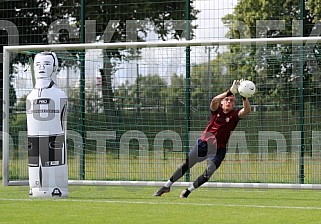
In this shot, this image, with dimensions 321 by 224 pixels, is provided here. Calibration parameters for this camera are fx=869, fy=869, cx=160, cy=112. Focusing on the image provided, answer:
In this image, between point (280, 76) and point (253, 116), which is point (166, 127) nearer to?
point (253, 116)

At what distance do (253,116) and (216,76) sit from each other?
222 centimetres

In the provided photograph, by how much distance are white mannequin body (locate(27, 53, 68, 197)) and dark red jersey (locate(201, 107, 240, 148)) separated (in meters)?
2.27

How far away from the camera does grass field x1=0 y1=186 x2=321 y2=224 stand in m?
10.3

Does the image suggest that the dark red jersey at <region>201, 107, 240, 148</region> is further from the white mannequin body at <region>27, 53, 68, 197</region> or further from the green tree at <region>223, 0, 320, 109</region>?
the green tree at <region>223, 0, 320, 109</region>

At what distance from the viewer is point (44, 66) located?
1312cm

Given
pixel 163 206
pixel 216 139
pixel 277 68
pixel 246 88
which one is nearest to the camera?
pixel 163 206

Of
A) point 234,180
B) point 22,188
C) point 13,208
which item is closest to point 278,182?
point 234,180

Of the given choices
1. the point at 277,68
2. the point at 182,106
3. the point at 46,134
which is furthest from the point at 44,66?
the point at 277,68

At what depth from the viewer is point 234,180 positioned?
16266mm

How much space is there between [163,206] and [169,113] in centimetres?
632

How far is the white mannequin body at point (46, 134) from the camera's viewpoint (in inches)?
514

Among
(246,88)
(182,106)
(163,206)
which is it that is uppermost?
(246,88)

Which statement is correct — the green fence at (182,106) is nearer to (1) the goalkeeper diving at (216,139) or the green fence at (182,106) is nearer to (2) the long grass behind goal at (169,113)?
(2) the long grass behind goal at (169,113)

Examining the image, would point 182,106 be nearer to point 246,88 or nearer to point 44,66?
point 246,88
